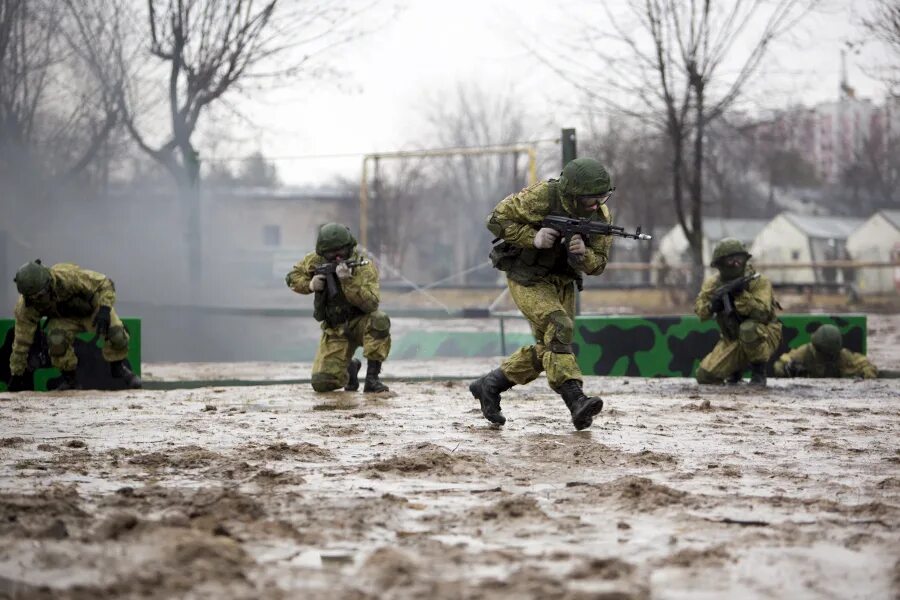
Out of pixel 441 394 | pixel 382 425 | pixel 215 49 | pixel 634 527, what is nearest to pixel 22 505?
pixel 634 527

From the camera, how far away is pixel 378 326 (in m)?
9.53

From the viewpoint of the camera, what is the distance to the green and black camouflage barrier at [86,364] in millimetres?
10547

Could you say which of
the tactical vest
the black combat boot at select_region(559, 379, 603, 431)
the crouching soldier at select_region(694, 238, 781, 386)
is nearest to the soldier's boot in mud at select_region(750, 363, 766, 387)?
the crouching soldier at select_region(694, 238, 781, 386)

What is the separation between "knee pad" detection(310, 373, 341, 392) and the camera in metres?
9.42

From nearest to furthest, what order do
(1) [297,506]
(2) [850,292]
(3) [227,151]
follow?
(1) [297,506]
(3) [227,151]
(2) [850,292]

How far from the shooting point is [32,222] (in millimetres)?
21125

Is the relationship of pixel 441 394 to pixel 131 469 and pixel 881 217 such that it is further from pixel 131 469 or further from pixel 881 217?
pixel 881 217

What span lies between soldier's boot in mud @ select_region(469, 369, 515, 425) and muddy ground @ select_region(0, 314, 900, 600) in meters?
0.08

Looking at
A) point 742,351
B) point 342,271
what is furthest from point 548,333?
point 742,351

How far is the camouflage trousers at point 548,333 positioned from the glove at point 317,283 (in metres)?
2.69

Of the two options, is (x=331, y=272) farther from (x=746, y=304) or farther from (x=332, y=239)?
(x=746, y=304)

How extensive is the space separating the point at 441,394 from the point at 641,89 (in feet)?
26.2

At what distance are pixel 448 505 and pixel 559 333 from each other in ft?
7.68

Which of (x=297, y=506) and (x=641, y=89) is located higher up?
(x=641, y=89)
